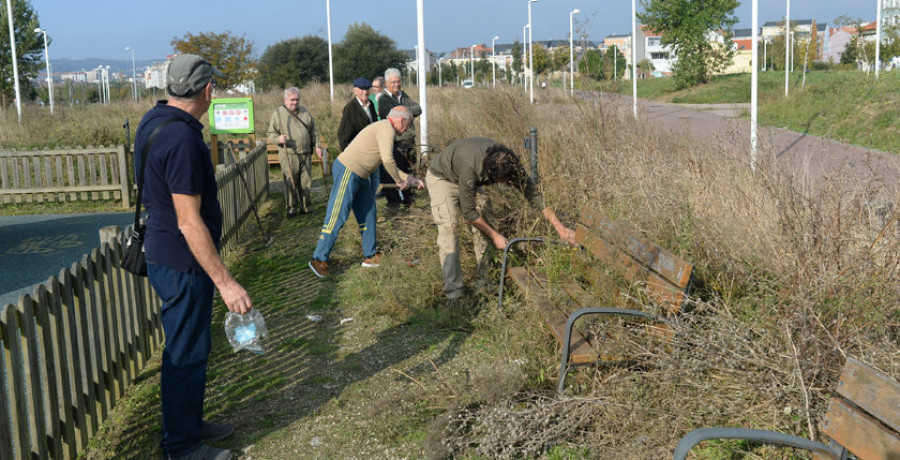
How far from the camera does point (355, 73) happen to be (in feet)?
173

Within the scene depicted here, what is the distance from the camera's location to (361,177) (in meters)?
7.97

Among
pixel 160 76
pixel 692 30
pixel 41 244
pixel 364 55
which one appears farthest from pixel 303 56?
pixel 160 76

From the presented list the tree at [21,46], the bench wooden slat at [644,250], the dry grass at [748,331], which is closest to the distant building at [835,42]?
the tree at [21,46]

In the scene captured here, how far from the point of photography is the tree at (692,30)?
3962cm

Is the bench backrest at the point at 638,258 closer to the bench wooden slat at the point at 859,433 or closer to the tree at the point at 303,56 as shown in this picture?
the bench wooden slat at the point at 859,433

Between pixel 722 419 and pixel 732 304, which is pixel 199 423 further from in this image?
pixel 732 304

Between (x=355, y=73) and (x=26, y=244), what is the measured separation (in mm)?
43400

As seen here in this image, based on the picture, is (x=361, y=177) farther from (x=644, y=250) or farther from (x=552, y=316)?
(x=644, y=250)

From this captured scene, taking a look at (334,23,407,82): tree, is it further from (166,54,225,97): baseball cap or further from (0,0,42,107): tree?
(166,54,225,97): baseball cap

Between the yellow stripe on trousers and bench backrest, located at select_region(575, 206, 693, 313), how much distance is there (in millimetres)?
2928

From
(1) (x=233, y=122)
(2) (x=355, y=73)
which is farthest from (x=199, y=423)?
(2) (x=355, y=73)

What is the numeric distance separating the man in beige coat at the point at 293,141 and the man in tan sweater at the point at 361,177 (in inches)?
138

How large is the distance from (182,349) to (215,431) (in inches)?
26.5

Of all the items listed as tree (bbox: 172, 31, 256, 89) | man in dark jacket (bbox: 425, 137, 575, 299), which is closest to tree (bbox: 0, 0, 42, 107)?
tree (bbox: 172, 31, 256, 89)
